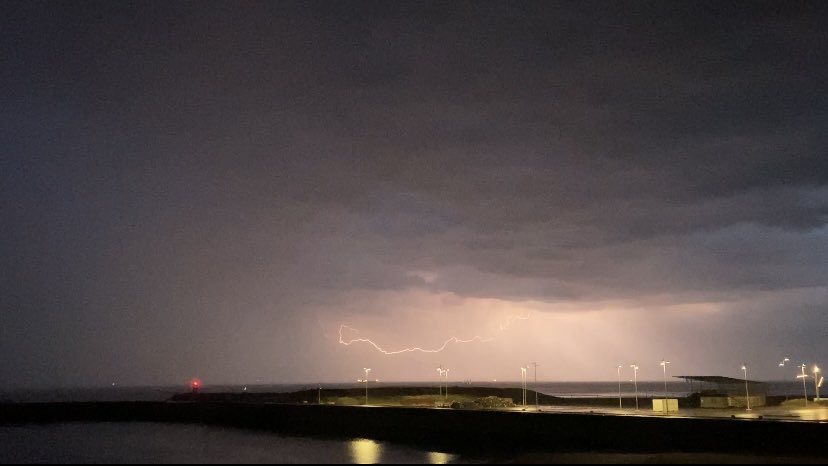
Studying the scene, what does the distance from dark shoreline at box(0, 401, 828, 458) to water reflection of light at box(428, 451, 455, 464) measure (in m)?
1.50

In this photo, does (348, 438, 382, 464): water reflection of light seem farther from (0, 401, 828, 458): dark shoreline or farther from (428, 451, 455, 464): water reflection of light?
(428, 451, 455, 464): water reflection of light

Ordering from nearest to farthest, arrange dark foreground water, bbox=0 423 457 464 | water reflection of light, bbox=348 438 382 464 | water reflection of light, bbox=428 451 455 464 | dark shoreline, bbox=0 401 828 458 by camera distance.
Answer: dark shoreline, bbox=0 401 828 458
water reflection of light, bbox=428 451 455 464
water reflection of light, bbox=348 438 382 464
dark foreground water, bbox=0 423 457 464

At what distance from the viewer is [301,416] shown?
67.8m

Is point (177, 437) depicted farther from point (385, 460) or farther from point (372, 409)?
point (385, 460)

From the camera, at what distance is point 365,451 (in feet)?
152

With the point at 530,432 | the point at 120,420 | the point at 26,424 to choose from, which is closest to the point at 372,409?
the point at 530,432

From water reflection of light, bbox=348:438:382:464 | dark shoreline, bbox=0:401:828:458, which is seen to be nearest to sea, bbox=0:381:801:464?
water reflection of light, bbox=348:438:382:464

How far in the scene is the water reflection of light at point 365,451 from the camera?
4088 centimetres

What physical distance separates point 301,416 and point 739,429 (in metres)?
41.3

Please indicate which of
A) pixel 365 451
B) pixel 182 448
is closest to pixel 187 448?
pixel 182 448

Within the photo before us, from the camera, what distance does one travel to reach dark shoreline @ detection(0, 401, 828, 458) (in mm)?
39062

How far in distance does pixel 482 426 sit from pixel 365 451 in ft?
37.1

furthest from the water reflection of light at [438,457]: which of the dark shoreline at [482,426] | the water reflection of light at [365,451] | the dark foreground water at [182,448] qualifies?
the water reflection of light at [365,451]

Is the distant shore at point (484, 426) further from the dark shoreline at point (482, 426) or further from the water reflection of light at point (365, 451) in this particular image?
the water reflection of light at point (365, 451)
